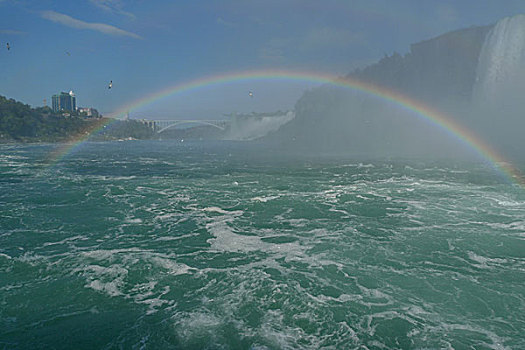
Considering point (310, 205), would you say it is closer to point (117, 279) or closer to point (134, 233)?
point (134, 233)

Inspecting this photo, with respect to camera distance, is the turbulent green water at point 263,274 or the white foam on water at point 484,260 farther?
the white foam on water at point 484,260

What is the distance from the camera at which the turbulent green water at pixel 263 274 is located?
8.28 meters

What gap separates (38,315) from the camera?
9.11m

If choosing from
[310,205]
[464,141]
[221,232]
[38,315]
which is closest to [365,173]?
[310,205]

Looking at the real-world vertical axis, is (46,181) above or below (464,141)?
below

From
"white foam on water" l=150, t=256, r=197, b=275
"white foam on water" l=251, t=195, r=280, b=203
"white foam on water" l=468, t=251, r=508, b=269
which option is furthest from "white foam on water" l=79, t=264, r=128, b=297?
"white foam on water" l=251, t=195, r=280, b=203

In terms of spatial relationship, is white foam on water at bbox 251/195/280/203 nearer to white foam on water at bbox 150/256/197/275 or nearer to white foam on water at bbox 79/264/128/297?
white foam on water at bbox 150/256/197/275

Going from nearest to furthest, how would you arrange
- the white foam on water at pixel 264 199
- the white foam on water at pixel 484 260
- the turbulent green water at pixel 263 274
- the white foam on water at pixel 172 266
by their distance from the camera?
the turbulent green water at pixel 263 274
the white foam on water at pixel 172 266
the white foam on water at pixel 484 260
the white foam on water at pixel 264 199

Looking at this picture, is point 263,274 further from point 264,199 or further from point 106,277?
point 264,199

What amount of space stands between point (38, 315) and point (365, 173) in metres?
37.1

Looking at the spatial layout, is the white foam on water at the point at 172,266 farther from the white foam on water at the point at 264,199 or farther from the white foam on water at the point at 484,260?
the white foam on water at the point at 264,199

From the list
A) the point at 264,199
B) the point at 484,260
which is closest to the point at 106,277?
the point at 484,260

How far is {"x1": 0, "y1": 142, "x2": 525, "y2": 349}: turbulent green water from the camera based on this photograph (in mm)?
8281

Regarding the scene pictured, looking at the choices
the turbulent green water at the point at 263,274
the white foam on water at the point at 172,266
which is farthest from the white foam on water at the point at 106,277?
the white foam on water at the point at 172,266
